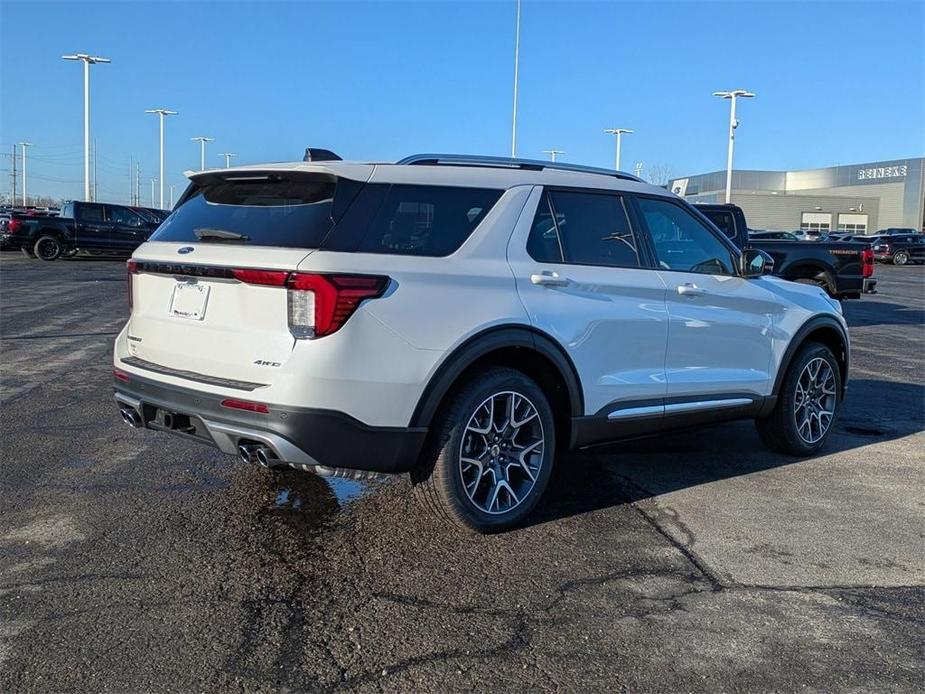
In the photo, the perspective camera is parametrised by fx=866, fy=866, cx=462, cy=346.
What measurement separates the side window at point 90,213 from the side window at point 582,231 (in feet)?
89.4

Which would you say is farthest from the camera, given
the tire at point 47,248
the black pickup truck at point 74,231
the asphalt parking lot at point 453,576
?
the tire at point 47,248

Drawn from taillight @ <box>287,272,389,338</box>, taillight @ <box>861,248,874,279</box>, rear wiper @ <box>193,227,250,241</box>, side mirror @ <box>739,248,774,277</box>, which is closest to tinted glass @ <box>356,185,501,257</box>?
taillight @ <box>287,272,389,338</box>

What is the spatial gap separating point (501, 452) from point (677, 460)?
7.12ft

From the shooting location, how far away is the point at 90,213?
2875 centimetres

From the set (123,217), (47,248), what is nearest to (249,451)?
(123,217)

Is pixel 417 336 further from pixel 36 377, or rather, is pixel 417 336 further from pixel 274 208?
pixel 36 377

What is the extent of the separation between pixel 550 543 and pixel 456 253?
1.53 metres

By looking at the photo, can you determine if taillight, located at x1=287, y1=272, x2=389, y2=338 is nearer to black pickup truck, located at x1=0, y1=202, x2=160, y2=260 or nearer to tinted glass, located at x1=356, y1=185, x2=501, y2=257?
tinted glass, located at x1=356, y1=185, x2=501, y2=257

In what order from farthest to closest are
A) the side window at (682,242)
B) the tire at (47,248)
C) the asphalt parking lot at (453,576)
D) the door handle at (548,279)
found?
the tire at (47,248) → the side window at (682,242) → the door handle at (548,279) → the asphalt parking lot at (453,576)

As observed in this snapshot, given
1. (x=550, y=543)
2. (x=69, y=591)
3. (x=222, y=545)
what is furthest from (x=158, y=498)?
(x=550, y=543)

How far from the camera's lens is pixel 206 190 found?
4.63 metres

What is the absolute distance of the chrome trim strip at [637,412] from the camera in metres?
4.86

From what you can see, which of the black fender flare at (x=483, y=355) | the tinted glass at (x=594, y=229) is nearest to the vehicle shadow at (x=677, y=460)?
the black fender flare at (x=483, y=355)

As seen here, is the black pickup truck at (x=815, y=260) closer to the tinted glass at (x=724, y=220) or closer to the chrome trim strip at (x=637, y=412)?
the tinted glass at (x=724, y=220)
